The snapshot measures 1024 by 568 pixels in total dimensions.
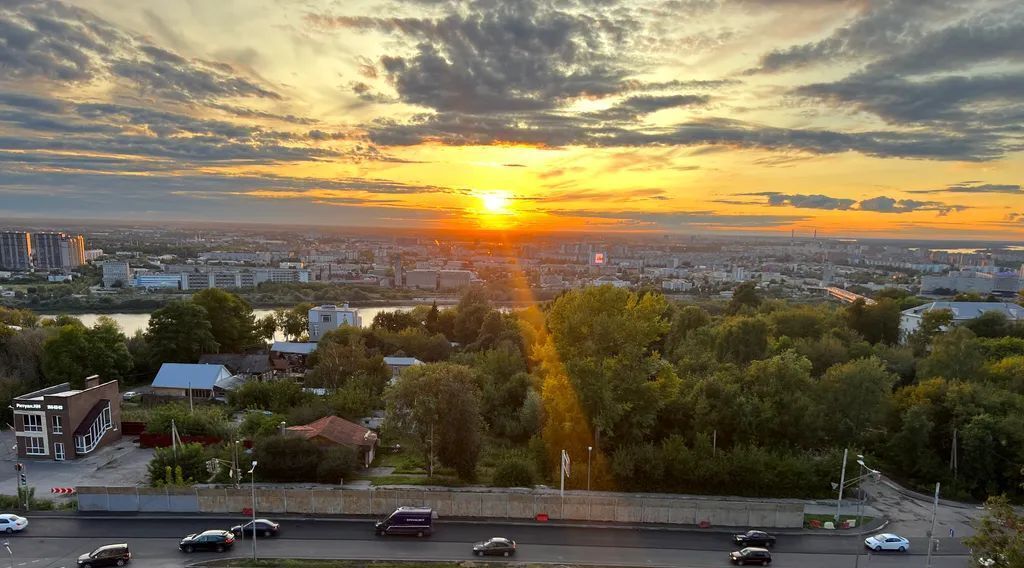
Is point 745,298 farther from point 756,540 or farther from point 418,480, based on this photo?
point 418,480

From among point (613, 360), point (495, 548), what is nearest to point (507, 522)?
point (495, 548)

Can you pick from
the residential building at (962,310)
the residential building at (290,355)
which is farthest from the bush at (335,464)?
the residential building at (962,310)

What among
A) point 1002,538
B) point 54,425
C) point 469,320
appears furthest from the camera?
point 469,320

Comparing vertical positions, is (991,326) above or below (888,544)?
above

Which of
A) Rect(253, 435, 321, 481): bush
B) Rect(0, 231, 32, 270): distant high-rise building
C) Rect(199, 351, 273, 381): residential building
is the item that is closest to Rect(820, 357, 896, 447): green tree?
Rect(253, 435, 321, 481): bush

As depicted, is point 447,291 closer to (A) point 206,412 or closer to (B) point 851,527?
(A) point 206,412

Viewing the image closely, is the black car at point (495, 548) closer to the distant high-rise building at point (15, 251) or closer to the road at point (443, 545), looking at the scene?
the road at point (443, 545)

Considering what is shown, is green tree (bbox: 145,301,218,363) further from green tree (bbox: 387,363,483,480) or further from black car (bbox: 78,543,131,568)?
black car (bbox: 78,543,131,568)
